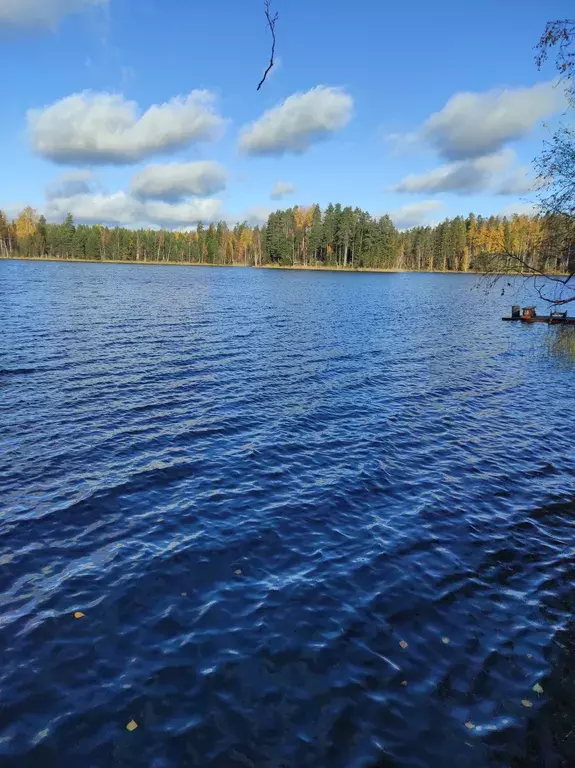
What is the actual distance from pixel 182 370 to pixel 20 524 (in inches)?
657

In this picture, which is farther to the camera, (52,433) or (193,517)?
(52,433)

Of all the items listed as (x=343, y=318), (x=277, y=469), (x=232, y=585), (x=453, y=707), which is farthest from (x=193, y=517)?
(x=343, y=318)

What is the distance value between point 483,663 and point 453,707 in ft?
3.86

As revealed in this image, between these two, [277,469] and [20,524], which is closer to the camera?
[20,524]

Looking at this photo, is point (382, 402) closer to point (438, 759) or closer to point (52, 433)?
point (52, 433)

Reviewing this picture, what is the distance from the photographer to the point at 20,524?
38.0ft

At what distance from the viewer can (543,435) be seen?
781 inches

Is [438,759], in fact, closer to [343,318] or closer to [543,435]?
[543,435]

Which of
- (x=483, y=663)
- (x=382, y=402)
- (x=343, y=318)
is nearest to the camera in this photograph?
(x=483, y=663)

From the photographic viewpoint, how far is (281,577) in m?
10.2

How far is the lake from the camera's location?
22.6ft

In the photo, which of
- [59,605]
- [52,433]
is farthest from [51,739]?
[52,433]

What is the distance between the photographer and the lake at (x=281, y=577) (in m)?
6.88

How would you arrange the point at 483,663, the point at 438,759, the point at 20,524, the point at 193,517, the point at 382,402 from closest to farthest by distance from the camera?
the point at 438,759 → the point at 483,663 → the point at 20,524 → the point at 193,517 → the point at 382,402
